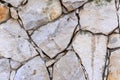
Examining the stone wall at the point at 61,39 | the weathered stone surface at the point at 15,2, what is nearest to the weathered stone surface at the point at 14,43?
the stone wall at the point at 61,39

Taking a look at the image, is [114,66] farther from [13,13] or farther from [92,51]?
[13,13]

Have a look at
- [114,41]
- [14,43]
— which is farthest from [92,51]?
[14,43]

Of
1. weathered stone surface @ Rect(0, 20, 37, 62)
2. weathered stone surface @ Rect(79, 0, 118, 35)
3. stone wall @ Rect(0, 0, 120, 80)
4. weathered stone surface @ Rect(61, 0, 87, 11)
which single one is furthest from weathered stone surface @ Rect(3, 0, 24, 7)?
weathered stone surface @ Rect(79, 0, 118, 35)

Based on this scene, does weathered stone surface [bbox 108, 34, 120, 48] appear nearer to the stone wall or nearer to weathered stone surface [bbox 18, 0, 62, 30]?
the stone wall

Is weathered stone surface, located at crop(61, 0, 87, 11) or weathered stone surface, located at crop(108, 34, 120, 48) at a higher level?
weathered stone surface, located at crop(61, 0, 87, 11)

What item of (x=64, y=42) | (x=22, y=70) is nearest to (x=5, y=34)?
(x=22, y=70)
